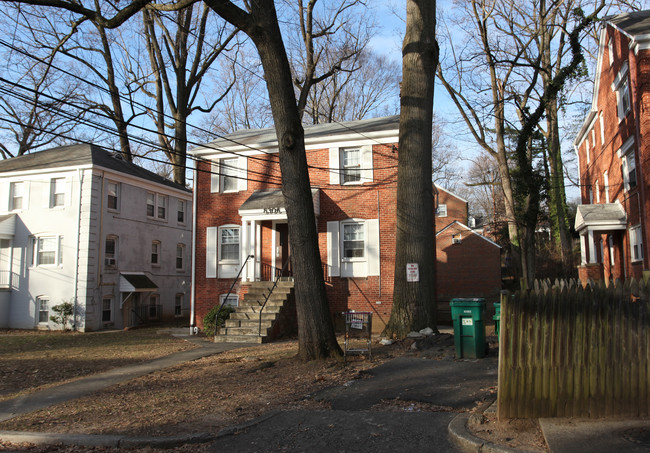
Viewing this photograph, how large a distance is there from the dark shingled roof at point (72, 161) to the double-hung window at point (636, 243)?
21.1 metres

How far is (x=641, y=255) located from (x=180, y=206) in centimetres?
2183

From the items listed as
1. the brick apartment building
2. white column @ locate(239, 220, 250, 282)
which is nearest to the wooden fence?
the brick apartment building

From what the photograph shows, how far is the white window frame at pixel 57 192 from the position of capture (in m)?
23.2

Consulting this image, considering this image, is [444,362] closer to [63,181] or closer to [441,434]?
[441,434]

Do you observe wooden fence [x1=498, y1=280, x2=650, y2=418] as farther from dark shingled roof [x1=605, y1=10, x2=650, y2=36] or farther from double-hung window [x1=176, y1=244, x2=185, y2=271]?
double-hung window [x1=176, y1=244, x2=185, y2=271]

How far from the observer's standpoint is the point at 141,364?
469 inches

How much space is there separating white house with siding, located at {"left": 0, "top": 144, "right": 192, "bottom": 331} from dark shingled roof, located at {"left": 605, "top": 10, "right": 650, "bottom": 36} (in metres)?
20.7

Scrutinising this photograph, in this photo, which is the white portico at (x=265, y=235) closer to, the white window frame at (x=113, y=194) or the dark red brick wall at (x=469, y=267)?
the white window frame at (x=113, y=194)

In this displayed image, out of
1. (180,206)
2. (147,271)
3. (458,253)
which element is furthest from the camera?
(458,253)

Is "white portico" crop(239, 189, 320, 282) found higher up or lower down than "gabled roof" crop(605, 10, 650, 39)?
lower down

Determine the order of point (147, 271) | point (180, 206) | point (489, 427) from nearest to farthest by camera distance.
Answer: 1. point (489, 427)
2. point (147, 271)
3. point (180, 206)

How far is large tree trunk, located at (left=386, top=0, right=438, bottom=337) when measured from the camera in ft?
43.4

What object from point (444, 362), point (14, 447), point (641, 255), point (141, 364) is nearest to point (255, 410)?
point (14, 447)

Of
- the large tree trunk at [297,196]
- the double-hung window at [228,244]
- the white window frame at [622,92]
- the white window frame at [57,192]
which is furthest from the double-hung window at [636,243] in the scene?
the white window frame at [57,192]
